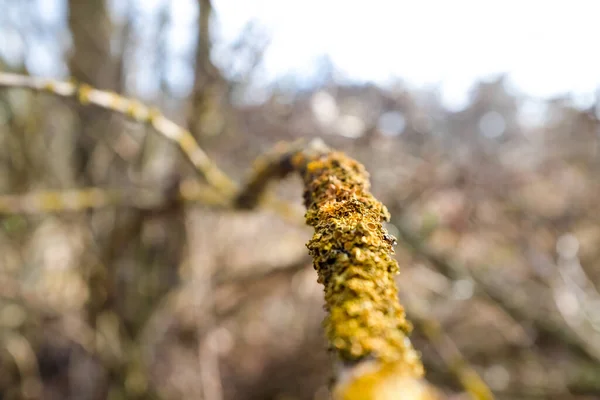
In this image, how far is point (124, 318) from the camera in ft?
13.1

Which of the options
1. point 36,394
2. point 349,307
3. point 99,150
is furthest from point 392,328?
point 36,394

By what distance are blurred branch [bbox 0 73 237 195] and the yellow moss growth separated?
0.99m

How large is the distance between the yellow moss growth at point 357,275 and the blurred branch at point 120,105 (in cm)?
99

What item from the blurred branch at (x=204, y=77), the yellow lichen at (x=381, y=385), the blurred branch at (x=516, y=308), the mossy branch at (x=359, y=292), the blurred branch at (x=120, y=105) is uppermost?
the blurred branch at (x=204, y=77)

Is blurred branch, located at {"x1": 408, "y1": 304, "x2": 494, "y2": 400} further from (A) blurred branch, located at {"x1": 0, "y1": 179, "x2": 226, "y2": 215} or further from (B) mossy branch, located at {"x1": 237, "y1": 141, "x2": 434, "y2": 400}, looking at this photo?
(B) mossy branch, located at {"x1": 237, "y1": 141, "x2": 434, "y2": 400}

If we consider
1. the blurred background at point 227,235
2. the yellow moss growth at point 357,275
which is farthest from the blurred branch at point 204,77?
the yellow moss growth at point 357,275

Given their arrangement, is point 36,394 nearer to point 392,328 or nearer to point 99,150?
point 99,150

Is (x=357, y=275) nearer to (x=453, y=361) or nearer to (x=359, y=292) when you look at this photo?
(x=359, y=292)

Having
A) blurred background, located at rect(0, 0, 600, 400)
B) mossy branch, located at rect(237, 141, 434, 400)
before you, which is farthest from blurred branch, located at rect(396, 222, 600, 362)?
mossy branch, located at rect(237, 141, 434, 400)

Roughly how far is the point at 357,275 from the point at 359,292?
0.09ft

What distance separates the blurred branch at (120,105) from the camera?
1346 mm

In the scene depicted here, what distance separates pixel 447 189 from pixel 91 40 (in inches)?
145

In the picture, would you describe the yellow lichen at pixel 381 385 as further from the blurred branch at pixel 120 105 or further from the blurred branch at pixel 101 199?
the blurred branch at pixel 101 199

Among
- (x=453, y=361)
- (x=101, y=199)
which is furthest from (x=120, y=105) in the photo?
(x=453, y=361)
